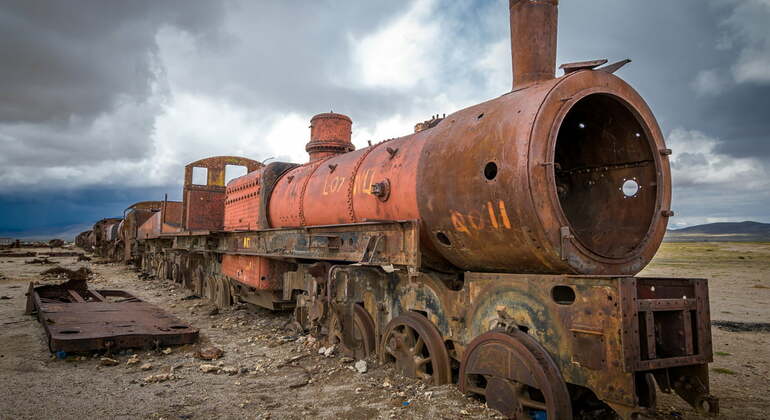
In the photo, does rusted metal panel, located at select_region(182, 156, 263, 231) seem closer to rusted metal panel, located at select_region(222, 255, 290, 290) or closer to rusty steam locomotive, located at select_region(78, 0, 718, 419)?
rusted metal panel, located at select_region(222, 255, 290, 290)

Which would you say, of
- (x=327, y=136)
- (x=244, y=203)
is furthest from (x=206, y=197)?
(x=327, y=136)

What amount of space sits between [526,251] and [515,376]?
3.08ft

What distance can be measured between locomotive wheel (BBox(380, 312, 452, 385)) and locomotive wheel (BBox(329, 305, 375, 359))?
38 cm

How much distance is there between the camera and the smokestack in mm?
4313

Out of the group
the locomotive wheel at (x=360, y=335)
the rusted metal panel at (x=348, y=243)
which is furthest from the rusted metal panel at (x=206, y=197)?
the locomotive wheel at (x=360, y=335)

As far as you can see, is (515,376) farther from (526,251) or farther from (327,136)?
(327,136)

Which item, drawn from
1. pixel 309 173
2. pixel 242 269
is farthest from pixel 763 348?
pixel 242 269

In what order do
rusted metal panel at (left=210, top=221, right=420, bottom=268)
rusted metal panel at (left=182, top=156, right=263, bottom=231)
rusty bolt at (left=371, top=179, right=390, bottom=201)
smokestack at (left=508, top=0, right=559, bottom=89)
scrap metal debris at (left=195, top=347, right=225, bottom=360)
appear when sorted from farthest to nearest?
rusted metal panel at (left=182, top=156, right=263, bottom=231), scrap metal debris at (left=195, top=347, right=225, bottom=360), rusty bolt at (left=371, top=179, right=390, bottom=201), rusted metal panel at (left=210, top=221, right=420, bottom=268), smokestack at (left=508, top=0, right=559, bottom=89)

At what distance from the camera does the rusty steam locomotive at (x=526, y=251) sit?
127 inches

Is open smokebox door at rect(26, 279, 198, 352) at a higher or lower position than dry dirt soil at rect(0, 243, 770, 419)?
higher

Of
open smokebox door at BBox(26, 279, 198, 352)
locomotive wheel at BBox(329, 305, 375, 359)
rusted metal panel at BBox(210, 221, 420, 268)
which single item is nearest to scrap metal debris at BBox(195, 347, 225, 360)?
open smokebox door at BBox(26, 279, 198, 352)

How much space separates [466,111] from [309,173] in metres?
3.46

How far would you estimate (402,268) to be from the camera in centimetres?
494

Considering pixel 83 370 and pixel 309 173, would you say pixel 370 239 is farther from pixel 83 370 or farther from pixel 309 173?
pixel 83 370
